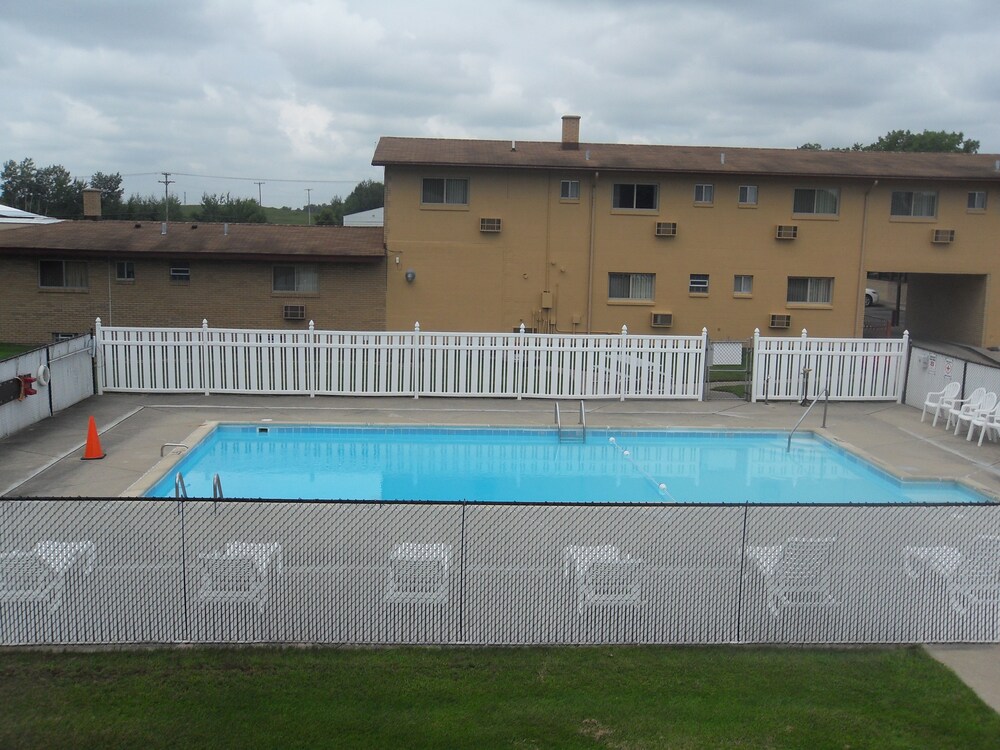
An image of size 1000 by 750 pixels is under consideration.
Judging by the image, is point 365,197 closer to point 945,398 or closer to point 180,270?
point 180,270

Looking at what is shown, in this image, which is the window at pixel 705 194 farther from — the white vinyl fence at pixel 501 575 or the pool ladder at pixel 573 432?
the white vinyl fence at pixel 501 575

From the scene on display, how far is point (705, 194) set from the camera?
30859 millimetres

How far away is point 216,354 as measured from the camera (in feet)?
65.4

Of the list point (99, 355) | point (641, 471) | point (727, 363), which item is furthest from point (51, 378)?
point (727, 363)

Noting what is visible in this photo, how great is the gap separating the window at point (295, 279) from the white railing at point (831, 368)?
14.0 metres

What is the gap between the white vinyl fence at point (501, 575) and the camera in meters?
8.11

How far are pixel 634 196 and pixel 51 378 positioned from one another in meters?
18.8

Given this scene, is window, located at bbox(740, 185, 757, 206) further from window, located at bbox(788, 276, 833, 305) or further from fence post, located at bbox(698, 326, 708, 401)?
fence post, located at bbox(698, 326, 708, 401)

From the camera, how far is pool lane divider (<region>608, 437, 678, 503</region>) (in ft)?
49.3

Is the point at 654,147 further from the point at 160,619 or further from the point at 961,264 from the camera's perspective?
the point at 160,619

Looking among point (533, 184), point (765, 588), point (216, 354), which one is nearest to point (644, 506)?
point (765, 588)

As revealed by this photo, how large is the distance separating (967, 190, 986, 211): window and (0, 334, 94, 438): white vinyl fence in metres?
26.6

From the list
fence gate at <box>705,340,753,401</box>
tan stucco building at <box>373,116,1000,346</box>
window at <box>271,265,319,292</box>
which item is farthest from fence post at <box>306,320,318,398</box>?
tan stucco building at <box>373,116,1000,346</box>

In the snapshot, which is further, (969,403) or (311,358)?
(311,358)
